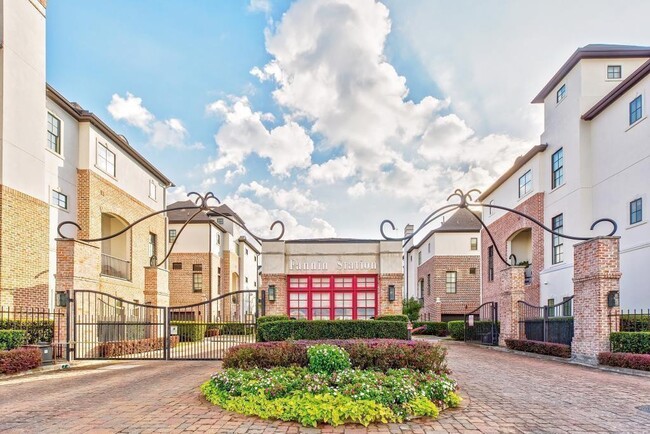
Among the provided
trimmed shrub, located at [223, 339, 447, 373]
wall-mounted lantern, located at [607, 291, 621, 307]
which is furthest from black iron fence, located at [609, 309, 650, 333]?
trimmed shrub, located at [223, 339, 447, 373]

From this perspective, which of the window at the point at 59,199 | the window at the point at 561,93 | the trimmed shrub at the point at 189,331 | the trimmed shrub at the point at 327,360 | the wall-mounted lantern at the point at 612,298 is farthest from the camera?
the window at the point at 561,93

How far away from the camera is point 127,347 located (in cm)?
1662

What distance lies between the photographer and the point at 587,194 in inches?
786

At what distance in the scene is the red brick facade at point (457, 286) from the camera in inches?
1422

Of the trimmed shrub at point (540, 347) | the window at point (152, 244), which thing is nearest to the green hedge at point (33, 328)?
the window at point (152, 244)

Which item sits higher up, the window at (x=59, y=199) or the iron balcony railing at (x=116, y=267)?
the window at (x=59, y=199)

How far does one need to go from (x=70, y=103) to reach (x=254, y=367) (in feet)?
51.1

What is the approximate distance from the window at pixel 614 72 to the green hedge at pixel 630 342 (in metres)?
12.4

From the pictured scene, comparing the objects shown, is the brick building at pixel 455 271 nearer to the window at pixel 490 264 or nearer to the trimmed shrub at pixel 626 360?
the window at pixel 490 264

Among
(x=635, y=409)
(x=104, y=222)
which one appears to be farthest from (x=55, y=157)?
(x=635, y=409)

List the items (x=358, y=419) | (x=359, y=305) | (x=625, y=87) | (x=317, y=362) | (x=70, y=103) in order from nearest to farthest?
(x=358, y=419), (x=317, y=362), (x=625, y=87), (x=70, y=103), (x=359, y=305)

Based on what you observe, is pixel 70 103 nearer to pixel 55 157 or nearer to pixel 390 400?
pixel 55 157

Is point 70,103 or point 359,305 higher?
point 70,103

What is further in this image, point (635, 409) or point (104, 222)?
point (104, 222)
